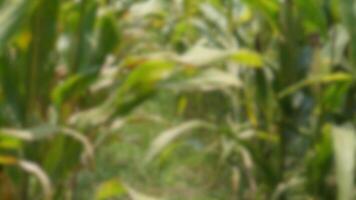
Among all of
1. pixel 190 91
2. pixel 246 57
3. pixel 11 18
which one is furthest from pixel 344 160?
pixel 11 18

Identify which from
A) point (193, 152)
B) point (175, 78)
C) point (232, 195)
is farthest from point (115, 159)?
point (175, 78)

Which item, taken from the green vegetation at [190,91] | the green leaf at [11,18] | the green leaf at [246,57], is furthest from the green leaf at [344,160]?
the green leaf at [11,18]

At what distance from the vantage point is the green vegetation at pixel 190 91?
950 millimetres

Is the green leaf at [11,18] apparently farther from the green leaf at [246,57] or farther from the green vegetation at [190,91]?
the green leaf at [246,57]

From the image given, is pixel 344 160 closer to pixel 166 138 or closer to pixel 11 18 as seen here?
pixel 166 138

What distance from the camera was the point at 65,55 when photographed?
3.82ft

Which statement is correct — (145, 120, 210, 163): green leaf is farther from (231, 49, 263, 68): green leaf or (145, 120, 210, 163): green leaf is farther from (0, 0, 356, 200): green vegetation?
(231, 49, 263, 68): green leaf

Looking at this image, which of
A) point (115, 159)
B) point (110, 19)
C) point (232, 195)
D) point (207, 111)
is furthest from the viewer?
point (207, 111)

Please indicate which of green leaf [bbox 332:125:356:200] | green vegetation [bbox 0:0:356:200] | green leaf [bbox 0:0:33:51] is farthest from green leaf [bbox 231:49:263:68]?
green leaf [bbox 0:0:33:51]

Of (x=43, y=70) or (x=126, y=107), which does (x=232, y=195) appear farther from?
(x=43, y=70)

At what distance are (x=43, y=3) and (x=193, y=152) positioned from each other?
1.08 meters

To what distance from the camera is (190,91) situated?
3.73ft

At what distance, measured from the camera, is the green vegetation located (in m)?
0.95

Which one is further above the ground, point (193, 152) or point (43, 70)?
point (193, 152)
